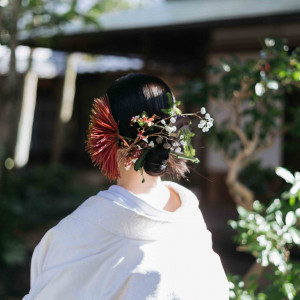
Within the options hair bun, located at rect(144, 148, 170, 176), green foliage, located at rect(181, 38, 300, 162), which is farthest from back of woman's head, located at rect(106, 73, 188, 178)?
green foliage, located at rect(181, 38, 300, 162)

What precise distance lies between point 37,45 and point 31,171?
242cm

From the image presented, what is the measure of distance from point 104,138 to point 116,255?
13.4 inches

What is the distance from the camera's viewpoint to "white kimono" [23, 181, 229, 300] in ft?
4.74

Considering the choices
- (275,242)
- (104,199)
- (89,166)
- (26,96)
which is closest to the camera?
(104,199)

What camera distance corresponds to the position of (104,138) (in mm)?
1549

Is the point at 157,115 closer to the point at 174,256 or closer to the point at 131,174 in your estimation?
the point at 131,174

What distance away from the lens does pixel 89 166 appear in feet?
47.3

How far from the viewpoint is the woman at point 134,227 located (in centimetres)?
146

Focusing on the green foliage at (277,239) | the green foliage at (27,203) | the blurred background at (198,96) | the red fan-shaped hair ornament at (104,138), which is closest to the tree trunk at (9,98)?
the blurred background at (198,96)

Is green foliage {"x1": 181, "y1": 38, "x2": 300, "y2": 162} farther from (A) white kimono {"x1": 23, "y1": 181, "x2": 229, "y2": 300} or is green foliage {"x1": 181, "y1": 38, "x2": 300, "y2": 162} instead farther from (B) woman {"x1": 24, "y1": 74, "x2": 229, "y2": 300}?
(A) white kimono {"x1": 23, "y1": 181, "x2": 229, "y2": 300}

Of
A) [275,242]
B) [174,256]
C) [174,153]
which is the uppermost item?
[174,153]

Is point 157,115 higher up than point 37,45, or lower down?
lower down

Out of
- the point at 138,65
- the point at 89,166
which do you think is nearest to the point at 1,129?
the point at 138,65

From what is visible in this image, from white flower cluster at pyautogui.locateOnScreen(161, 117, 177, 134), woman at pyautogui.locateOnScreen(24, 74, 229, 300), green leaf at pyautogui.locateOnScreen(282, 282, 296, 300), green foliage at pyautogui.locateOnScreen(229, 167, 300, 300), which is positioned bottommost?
green leaf at pyautogui.locateOnScreen(282, 282, 296, 300)
